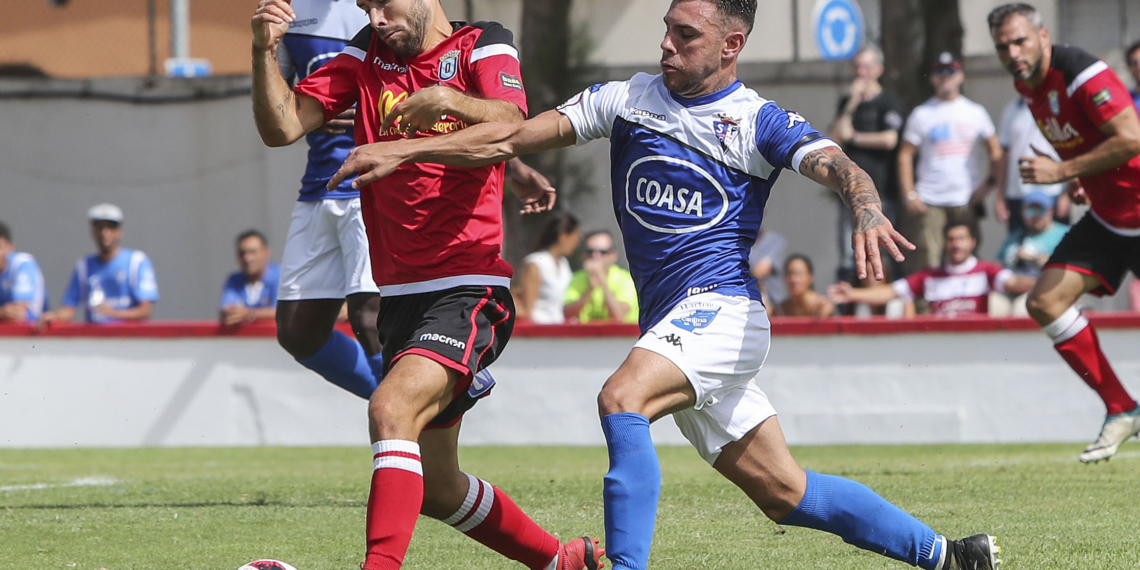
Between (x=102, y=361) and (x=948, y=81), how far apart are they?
25.7 ft

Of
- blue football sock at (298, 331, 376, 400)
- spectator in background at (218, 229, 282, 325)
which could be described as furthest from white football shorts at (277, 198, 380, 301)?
spectator in background at (218, 229, 282, 325)

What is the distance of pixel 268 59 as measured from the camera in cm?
493

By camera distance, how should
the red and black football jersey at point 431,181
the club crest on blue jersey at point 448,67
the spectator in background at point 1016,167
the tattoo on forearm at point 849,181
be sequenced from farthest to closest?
the spectator in background at point 1016,167
the club crest on blue jersey at point 448,67
the red and black football jersey at point 431,181
the tattoo on forearm at point 849,181

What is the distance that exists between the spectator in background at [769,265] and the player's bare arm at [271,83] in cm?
796

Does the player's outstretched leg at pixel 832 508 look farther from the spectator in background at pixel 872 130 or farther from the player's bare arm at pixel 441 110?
the spectator in background at pixel 872 130

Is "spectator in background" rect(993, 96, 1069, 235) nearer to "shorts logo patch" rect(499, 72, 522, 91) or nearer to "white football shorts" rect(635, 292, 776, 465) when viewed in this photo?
"shorts logo patch" rect(499, 72, 522, 91)

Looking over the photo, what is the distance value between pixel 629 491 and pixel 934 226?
8963 millimetres

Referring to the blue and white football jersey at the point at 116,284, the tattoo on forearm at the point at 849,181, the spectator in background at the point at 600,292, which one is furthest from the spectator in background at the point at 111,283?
the tattoo on forearm at the point at 849,181

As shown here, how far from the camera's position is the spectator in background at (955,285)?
11484mm

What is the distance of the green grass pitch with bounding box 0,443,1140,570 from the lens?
214 inches

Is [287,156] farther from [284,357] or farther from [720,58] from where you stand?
[720,58]

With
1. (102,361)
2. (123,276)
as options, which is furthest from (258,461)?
(123,276)

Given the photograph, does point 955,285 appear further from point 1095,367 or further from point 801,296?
point 1095,367

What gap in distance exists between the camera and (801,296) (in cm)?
1212
